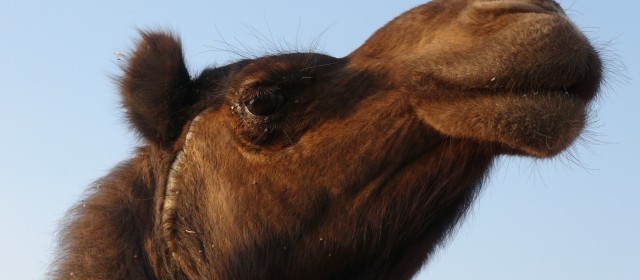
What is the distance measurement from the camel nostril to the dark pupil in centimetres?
123

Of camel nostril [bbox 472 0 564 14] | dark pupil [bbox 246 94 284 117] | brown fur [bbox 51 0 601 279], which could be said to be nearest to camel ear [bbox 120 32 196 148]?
brown fur [bbox 51 0 601 279]

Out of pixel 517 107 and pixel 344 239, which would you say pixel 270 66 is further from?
pixel 517 107

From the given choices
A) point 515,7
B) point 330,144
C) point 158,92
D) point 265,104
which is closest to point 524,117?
point 515,7

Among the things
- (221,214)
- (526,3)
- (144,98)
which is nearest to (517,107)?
(526,3)

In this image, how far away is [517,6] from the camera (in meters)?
4.88

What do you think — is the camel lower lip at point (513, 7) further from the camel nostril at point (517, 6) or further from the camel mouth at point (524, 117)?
the camel mouth at point (524, 117)

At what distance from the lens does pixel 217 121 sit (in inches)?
230

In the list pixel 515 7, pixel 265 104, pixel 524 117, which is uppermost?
pixel 515 7

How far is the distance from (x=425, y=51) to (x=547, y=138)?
811 mm

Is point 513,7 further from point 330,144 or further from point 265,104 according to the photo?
point 265,104

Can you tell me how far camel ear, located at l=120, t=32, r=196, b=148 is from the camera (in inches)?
232

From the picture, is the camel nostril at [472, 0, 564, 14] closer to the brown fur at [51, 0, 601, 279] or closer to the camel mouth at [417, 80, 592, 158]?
the brown fur at [51, 0, 601, 279]

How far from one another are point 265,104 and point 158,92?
2.23 feet

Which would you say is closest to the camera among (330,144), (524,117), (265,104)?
(524,117)
